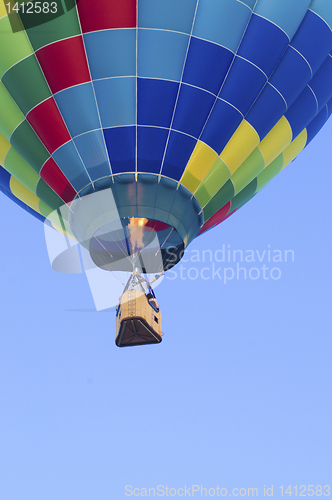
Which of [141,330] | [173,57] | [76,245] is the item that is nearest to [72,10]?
[173,57]

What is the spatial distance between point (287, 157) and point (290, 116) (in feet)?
3.29

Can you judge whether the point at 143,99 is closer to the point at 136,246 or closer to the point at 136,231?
the point at 136,231

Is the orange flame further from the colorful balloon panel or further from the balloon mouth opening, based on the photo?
the colorful balloon panel

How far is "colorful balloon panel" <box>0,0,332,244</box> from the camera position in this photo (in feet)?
26.1

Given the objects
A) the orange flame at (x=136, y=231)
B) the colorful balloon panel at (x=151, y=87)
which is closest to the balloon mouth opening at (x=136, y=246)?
the orange flame at (x=136, y=231)

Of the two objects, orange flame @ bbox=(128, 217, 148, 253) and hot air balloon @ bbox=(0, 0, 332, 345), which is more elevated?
hot air balloon @ bbox=(0, 0, 332, 345)

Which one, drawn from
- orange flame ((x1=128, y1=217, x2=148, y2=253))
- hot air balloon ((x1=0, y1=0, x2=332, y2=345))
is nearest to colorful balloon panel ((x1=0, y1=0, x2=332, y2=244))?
hot air balloon ((x1=0, y1=0, x2=332, y2=345))

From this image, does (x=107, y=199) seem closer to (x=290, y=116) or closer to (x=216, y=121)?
(x=216, y=121)

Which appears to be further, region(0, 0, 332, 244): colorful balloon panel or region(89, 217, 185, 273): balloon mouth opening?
region(89, 217, 185, 273): balloon mouth opening

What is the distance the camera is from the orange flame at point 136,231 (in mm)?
8508

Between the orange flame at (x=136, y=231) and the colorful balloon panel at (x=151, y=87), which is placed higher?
the colorful balloon panel at (x=151, y=87)

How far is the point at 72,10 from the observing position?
25.8 feet

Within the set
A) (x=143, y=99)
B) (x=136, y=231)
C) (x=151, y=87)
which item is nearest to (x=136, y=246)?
(x=136, y=231)

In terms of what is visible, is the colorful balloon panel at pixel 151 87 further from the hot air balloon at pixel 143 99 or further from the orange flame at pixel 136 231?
the orange flame at pixel 136 231
